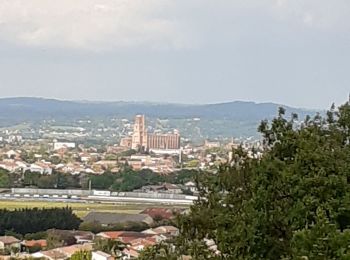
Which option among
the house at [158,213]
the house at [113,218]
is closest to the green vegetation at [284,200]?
the house at [113,218]

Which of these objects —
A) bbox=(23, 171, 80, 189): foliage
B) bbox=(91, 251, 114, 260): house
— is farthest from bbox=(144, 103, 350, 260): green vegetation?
bbox=(23, 171, 80, 189): foliage

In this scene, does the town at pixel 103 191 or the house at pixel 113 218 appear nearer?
the town at pixel 103 191

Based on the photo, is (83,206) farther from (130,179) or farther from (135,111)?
(135,111)

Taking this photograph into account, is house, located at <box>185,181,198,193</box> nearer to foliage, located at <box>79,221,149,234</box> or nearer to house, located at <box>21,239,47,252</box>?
foliage, located at <box>79,221,149,234</box>

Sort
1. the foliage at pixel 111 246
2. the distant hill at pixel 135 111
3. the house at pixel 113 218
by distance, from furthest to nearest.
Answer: the distant hill at pixel 135 111, the house at pixel 113 218, the foliage at pixel 111 246

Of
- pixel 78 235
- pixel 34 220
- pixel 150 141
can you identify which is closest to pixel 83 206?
pixel 34 220

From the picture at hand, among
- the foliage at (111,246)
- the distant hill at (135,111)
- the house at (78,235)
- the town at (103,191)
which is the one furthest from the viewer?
the distant hill at (135,111)

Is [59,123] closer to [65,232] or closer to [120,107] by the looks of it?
[120,107]

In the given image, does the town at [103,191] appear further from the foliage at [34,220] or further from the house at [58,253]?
the foliage at [34,220]

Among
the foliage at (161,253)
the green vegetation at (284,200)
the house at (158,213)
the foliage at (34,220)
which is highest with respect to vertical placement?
the green vegetation at (284,200)
